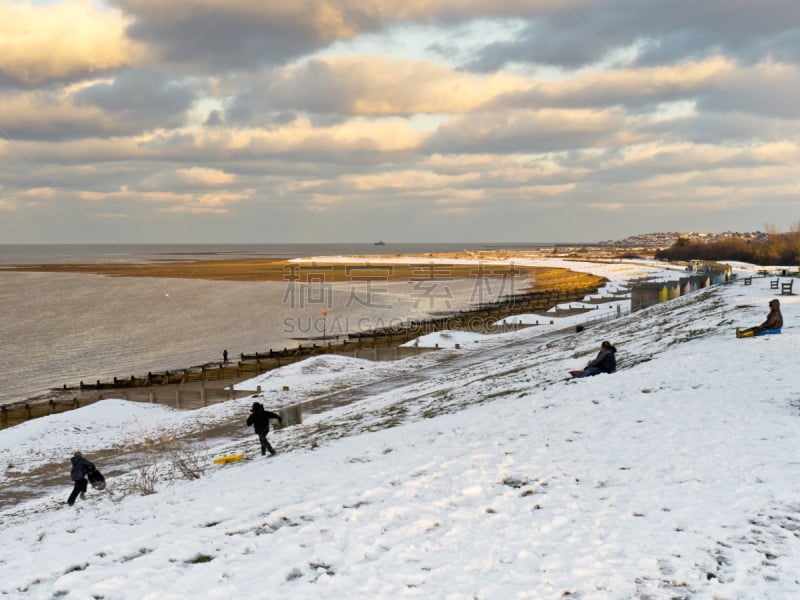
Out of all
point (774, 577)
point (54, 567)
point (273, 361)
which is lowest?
A: point (273, 361)

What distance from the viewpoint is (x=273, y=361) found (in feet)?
145

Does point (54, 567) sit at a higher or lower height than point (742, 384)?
lower

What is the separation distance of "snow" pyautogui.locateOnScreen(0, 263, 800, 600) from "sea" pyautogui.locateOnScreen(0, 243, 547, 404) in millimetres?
33560

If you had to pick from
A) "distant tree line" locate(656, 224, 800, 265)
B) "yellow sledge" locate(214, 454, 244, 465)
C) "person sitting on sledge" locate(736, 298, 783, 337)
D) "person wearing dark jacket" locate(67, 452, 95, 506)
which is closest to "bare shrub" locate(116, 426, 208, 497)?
"yellow sledge" locate(214, 454, 244, 465)

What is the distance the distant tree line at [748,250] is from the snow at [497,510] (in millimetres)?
117434

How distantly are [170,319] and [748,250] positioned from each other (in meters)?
134

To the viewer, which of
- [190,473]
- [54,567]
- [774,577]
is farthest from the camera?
[190,473]

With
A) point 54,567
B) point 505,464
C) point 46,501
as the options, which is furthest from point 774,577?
point 46,501

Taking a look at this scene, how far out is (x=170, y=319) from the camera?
77.2m

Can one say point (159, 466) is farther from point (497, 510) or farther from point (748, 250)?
point (748, 250)

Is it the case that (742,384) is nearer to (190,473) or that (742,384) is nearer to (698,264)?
(190,473)

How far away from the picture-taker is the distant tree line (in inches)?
4719

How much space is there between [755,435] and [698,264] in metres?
101

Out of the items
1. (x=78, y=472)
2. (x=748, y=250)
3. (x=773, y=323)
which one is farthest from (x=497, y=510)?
(x=748, y=250)
